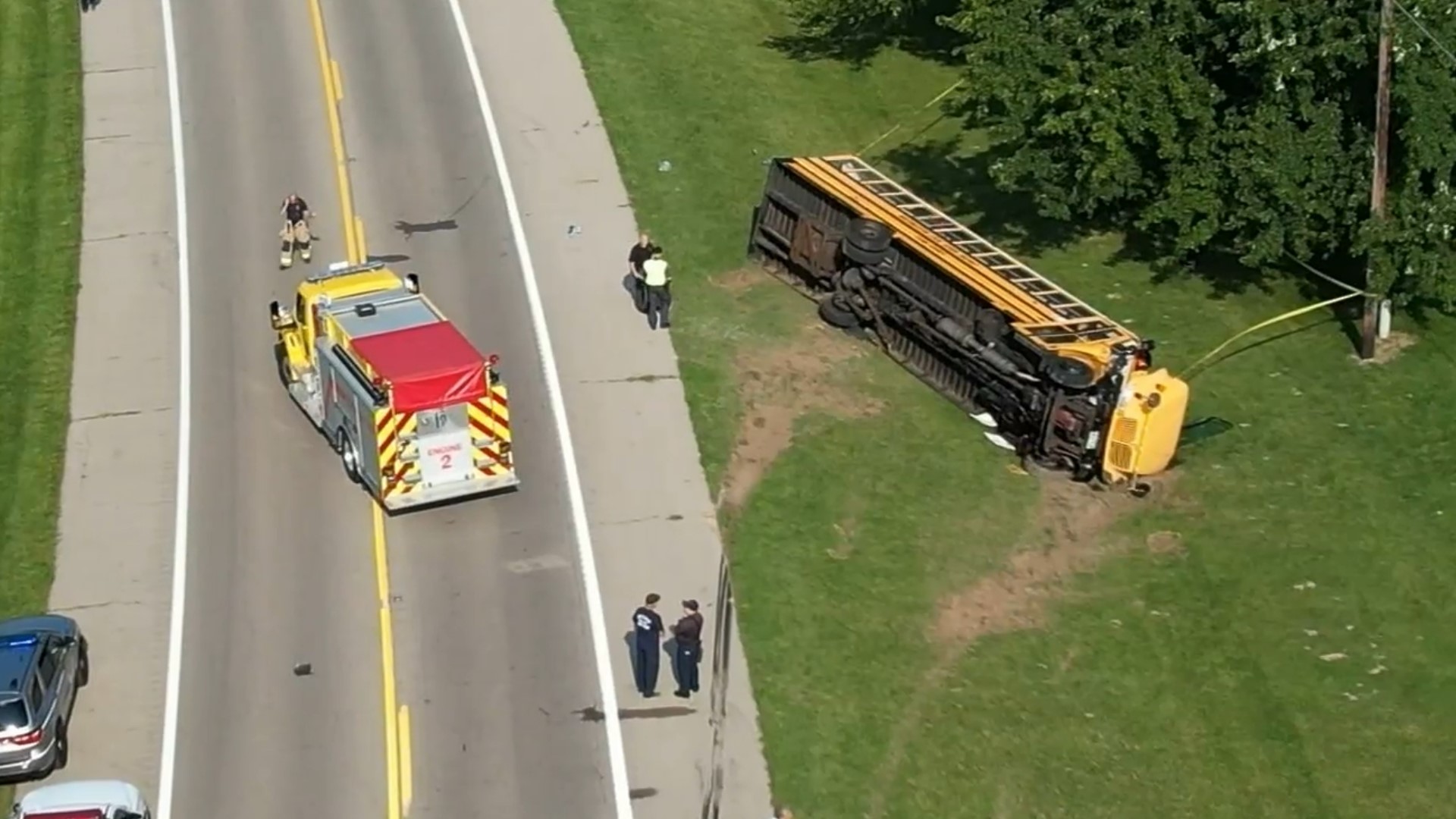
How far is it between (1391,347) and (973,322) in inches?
309

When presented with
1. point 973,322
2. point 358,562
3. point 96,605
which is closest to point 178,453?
point 96,605

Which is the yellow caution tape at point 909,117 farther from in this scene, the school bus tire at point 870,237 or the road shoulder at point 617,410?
the school bus tire at point 870,237

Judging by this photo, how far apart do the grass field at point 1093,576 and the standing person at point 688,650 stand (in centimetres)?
120

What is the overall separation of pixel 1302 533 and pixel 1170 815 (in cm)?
689

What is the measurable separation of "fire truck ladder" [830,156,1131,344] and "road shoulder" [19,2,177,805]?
12.8 m

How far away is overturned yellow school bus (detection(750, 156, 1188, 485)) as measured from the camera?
3238 cm

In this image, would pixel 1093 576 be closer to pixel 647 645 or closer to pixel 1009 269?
pixel 1009 269

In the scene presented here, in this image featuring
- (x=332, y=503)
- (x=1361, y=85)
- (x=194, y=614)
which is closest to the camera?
(x=194, y=614)

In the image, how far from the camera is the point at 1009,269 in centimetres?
3559

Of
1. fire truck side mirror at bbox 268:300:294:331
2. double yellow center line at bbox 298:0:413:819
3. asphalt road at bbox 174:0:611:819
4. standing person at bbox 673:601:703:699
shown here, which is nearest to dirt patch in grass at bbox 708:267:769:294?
asphalt road at bbox 174:0:611:819

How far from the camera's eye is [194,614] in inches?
1191

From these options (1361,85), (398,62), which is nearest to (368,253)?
(398,62)

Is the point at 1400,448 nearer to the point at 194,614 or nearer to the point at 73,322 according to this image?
the point at 194,614

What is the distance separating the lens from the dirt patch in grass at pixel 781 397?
1316 inches
